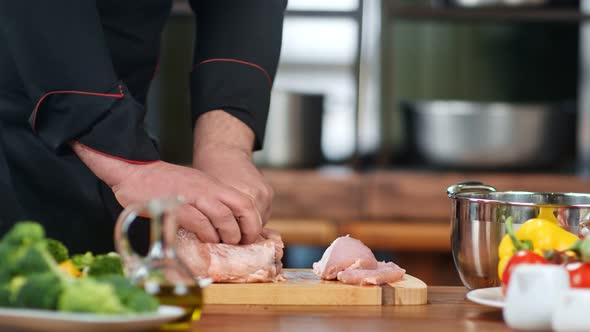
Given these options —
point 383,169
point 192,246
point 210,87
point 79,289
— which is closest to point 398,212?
point 383,169

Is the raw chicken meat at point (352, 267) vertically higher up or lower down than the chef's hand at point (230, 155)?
lower down

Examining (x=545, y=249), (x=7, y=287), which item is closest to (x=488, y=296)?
(x=545, y=249)

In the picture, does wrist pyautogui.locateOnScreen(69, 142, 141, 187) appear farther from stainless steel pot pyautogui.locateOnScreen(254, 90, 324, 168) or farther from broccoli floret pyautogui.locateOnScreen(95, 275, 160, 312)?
stainless steel pot pyautogui.locateOnScreen(254, 90, 324, 168)

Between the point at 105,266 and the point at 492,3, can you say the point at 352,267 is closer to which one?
the point at 105,266

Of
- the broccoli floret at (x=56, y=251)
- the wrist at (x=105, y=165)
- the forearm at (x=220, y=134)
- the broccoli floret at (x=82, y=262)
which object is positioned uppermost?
the forearm at (x=220, y=134)

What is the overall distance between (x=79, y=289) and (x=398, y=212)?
7.47 feet

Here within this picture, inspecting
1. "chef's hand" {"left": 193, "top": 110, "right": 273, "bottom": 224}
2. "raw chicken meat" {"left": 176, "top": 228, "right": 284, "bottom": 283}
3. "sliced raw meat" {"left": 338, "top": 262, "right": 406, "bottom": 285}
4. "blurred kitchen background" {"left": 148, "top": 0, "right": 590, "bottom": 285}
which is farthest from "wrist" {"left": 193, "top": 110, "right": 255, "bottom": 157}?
"blurred kitchen background" {"left": 148, "top": 0, "right": 590, "bottom": 285}

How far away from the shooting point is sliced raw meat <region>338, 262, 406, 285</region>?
4.76 ft

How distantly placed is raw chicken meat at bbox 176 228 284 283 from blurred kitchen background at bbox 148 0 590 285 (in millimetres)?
1495

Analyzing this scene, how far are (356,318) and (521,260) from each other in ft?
0.74

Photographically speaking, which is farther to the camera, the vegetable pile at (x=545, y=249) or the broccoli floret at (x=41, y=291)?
the vegetable pile at (x=545, y=249)

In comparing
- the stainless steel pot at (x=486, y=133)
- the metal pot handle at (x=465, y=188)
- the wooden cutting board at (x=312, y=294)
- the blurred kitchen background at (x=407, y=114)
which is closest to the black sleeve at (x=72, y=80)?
the wooden cutting board at (x=312, y=294)

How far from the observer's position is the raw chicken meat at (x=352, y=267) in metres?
1.47

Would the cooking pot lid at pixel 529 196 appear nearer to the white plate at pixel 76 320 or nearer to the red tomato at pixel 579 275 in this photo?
the red tomato at pixel 579 275
